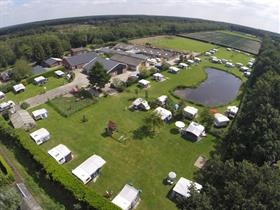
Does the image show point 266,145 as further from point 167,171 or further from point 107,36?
point 107,36

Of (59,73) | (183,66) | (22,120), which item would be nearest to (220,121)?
(183,66)

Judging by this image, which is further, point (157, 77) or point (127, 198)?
point (157, 77)

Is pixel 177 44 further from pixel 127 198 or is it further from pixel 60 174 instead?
pixel 127 198

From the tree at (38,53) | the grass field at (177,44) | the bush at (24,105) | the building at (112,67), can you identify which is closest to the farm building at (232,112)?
the building at (112,67)

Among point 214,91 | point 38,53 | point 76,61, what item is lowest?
point 214,91

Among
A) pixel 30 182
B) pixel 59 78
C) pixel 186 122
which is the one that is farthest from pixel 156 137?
pixel 59 78

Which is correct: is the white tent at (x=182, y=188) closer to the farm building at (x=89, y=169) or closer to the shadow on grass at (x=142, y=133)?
the farm building at (x=89, y=169)

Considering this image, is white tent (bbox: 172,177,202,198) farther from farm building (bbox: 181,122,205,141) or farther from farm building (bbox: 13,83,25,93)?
farm building (bbox: 13,83,25,93)
